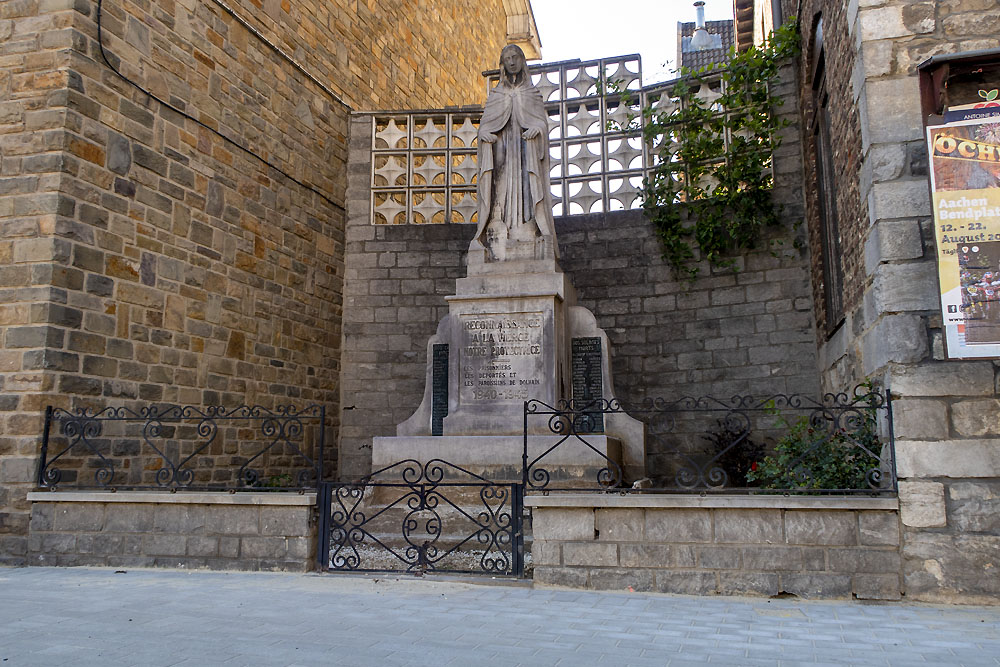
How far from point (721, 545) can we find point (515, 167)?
4.92 meters

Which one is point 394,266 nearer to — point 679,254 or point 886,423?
point 679,254

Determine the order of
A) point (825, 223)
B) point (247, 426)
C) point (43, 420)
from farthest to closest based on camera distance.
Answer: point (247, 426) → point (825, 223) → point (43, 420)

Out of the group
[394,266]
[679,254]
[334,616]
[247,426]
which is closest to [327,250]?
[394,266]

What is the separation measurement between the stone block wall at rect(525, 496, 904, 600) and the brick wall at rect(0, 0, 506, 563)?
443cm

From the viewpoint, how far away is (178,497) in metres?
5.68

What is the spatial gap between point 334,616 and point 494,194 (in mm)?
5407

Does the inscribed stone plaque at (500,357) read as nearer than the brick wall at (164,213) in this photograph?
No

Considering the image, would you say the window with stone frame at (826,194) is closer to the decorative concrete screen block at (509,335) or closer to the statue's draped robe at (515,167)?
the decorative concrete screen block at (509,335)

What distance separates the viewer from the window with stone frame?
24.0 feet

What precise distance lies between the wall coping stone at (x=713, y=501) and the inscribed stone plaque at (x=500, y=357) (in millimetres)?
2601

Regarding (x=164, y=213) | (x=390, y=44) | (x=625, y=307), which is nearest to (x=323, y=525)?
(x=164, y=213)

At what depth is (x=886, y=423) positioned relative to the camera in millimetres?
4855

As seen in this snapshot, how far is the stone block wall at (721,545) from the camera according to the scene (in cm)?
464

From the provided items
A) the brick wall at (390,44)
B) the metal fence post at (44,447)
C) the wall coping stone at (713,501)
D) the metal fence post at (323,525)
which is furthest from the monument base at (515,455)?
the brick wall at (390,44)
